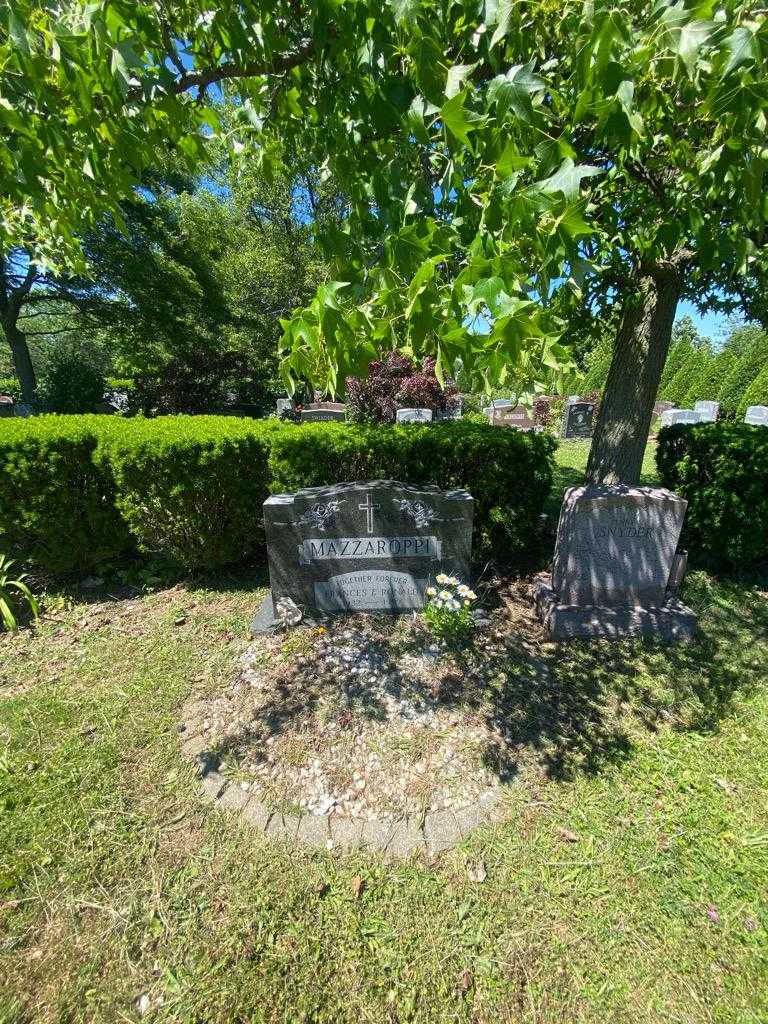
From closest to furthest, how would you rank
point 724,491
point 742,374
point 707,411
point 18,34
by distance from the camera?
point 18,34
point 724,491
point 707,411
point 742,374

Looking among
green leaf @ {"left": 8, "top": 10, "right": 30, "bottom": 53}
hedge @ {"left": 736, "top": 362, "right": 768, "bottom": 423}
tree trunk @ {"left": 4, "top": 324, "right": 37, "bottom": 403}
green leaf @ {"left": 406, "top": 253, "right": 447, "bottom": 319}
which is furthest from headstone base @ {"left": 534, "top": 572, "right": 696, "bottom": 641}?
tree trunk @ {"left": 4, "top": 324, "right": 37, "bottom": 403}

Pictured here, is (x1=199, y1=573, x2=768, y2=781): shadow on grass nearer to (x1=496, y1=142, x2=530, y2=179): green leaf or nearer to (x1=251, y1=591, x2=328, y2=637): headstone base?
(x1=251, y1=591, x2=328, y2=637): headstone base

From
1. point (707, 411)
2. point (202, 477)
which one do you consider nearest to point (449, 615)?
point (202, 477)

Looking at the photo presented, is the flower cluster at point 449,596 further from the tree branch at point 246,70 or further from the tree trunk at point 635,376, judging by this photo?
the tree branch at point 246,70

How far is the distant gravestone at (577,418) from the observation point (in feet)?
52.7

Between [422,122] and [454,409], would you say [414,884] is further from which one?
[454,409]

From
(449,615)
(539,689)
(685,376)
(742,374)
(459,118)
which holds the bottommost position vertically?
(539,689)

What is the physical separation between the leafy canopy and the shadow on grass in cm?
225

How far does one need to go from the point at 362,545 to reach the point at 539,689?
1.77m

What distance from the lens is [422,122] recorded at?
4.78 feet

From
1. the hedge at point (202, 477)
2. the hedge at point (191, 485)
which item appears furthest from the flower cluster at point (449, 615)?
the hedge at point (191, 485)

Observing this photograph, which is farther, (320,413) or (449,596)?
(320,413)

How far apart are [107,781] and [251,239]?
19.3 meters

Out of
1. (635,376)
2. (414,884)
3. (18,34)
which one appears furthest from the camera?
(635,376)
